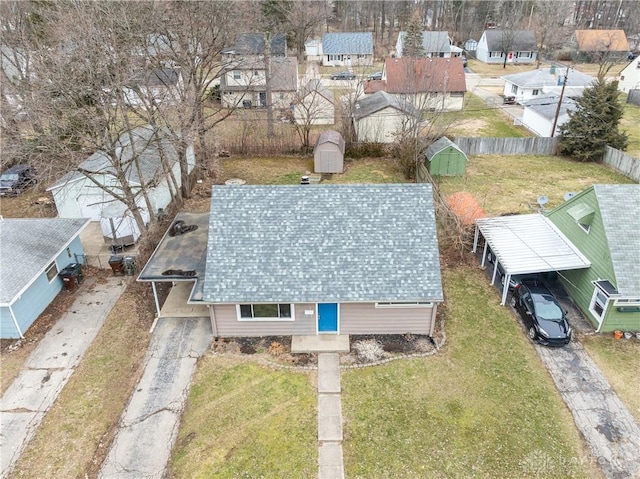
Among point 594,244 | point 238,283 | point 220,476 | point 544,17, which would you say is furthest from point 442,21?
point 220,476

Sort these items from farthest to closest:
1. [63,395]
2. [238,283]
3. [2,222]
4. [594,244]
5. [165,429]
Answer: [2,222]
[594,244]
[238,283]
[63,395]
[165,429]

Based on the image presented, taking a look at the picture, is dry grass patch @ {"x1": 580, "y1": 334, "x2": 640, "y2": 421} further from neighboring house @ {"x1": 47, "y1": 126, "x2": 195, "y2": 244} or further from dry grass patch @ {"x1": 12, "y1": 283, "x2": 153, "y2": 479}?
neighboring house @ {"x1": 47, "y1": 126, "x2": 195, "y2": 244}

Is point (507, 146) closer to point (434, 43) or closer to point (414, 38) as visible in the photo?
point (414, 38)

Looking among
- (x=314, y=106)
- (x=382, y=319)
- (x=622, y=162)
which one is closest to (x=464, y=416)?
(x=382, y=319)

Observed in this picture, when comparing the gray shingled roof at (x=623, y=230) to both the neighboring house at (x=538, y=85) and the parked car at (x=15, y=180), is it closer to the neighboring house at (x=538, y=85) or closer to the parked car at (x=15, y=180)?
the parked car at (x=15, y=180)

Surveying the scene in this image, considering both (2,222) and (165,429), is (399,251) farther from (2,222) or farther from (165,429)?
(2,222)

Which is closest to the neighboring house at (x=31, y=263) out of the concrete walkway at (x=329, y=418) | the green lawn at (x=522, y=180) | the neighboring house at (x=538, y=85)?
the concrete walkway at (x=329, y=418)
